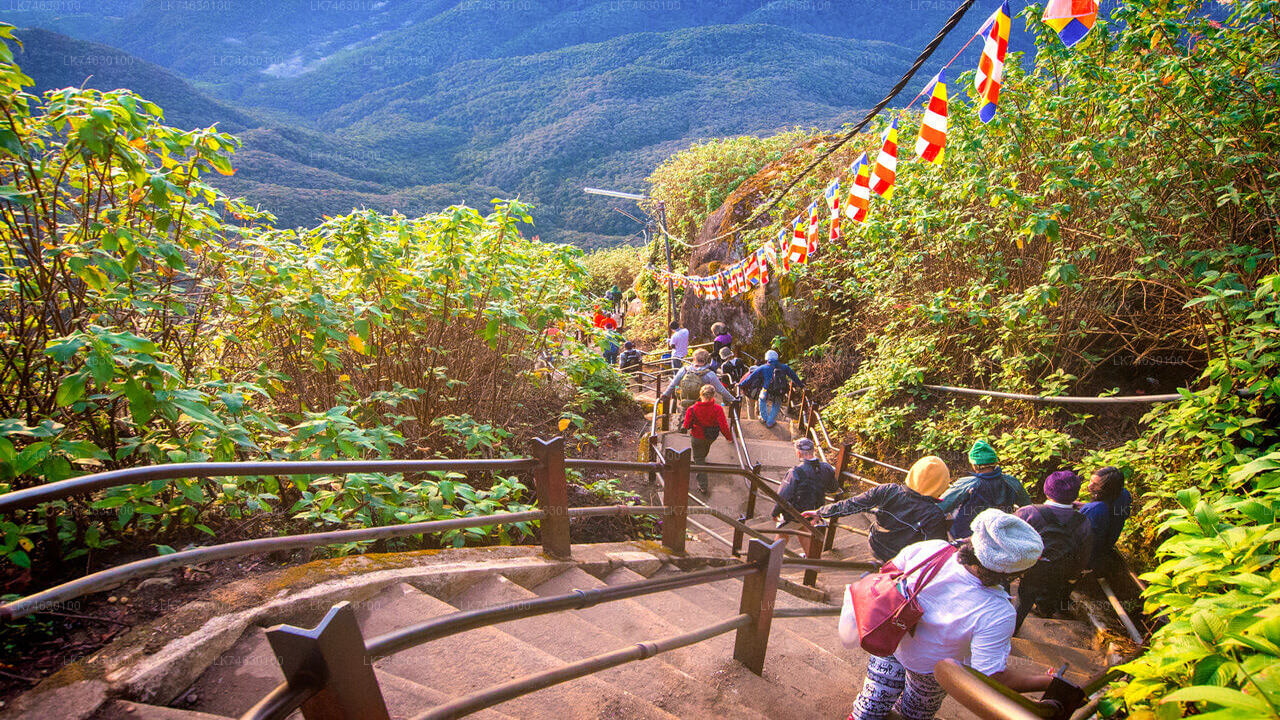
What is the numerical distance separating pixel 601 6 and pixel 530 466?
117425 millimetres

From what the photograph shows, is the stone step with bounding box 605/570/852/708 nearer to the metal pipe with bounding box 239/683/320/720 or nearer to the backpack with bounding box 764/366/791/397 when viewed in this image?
the metal pipe with bounding box 239/683/320/720

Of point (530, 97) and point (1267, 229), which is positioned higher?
point (530, 97)

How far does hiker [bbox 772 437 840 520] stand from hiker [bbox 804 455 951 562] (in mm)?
1040

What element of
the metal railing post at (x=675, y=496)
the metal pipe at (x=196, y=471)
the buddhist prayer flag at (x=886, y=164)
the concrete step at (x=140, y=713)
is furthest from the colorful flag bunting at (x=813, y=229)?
the concrete step at (x=140, y=713)

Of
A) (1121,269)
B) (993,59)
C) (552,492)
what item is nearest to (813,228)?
(1121,269)

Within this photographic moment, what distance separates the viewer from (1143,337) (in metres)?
5.11

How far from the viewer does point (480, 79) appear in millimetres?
79250

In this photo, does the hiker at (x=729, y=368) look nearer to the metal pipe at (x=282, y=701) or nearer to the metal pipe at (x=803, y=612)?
the metal pipe at (x=803, y=612)

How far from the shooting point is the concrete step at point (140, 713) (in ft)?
5.27

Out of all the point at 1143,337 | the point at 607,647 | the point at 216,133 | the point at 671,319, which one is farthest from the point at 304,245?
the point at 671,319

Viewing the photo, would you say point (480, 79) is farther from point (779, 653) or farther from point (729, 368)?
point (779, 653)

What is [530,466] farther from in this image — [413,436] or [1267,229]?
[1267,229]

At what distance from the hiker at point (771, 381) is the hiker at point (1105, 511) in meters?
4.98

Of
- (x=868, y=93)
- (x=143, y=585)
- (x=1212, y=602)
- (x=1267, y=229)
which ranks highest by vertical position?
(x=868, y=93)
